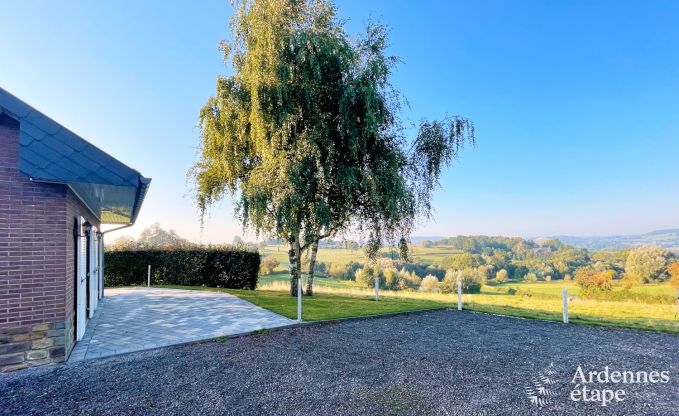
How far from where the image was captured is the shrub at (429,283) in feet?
57.9

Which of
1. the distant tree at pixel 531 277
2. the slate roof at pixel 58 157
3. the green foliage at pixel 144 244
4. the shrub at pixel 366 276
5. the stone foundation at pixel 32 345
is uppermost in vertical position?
the slate roof at pixel 58 157

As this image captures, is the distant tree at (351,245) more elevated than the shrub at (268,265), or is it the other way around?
the distant tree at (351,245)

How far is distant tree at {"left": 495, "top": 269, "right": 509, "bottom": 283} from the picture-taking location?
56.5 ft

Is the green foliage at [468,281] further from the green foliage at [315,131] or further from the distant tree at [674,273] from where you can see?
the green foliage at [315,131]

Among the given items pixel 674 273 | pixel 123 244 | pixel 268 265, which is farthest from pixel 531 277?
pixel 123 244

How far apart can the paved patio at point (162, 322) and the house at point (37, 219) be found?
0.65m

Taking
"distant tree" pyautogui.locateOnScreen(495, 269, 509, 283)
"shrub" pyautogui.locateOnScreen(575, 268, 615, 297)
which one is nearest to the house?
"shrub" pyautogui.locateOnScreen(575, 268, 615, 297)

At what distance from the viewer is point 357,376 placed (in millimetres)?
3852

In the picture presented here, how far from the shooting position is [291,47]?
857 cm

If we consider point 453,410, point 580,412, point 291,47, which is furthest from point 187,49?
point 580,412

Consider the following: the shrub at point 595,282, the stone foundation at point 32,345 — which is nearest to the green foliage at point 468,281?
the shrub at point 595,282

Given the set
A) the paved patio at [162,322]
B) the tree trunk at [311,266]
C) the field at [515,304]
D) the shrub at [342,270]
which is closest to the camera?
the paved patio at [162,322]

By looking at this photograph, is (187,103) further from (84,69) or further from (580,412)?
(580,412)

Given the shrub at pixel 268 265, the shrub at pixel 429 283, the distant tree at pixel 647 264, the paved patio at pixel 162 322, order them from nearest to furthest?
1. the paved patio at pixel 162 322
2. the distant tree at pixel 647 264
3. the shrub at pixel 268 265
4. the shrub at pixel 429 283
